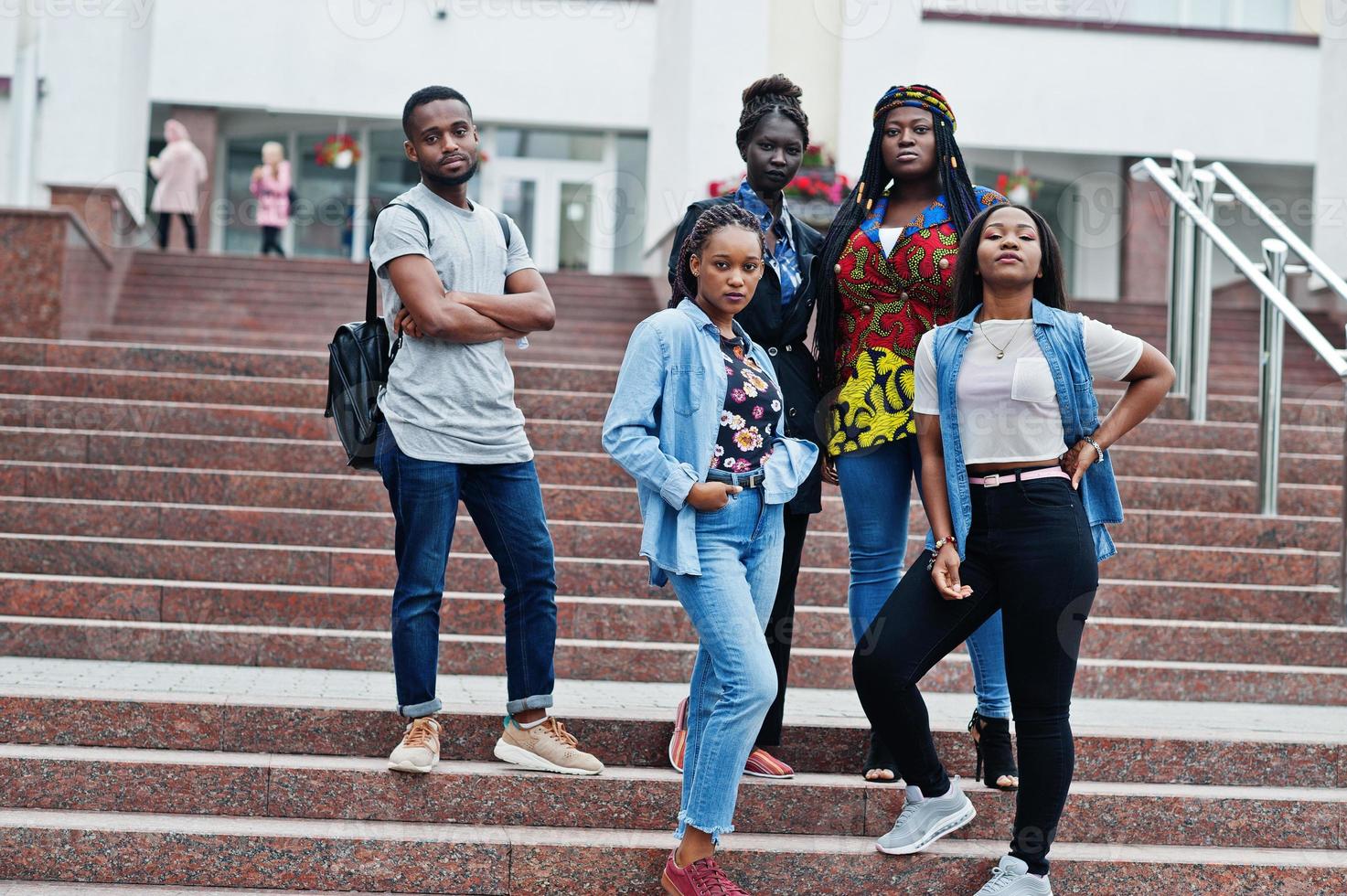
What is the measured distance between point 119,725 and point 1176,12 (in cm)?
1968

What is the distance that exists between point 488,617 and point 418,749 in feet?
5.44

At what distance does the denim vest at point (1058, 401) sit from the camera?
3785 mm

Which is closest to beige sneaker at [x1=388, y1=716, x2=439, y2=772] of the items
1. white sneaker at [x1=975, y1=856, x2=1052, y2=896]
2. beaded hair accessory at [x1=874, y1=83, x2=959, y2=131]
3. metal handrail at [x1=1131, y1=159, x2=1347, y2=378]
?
white sneaker at [x1=975, y1=856, x2=1052, y2=896]

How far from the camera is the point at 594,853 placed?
4090 millimetres

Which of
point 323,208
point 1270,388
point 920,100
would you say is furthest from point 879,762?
point 323,208

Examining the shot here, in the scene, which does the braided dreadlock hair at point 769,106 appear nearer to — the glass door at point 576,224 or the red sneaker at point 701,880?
the red sneaker at point 701,880

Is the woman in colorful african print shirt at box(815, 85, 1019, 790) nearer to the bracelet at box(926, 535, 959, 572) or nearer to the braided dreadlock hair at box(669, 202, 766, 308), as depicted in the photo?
the bracelet at box(926, 535, 959, 572)

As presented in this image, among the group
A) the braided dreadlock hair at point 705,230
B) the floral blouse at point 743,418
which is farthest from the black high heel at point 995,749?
the braided dreadlock hair at point 705,230

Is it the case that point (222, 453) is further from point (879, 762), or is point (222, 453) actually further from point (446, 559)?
point (879, 762)

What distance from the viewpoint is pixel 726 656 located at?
12.2 ft

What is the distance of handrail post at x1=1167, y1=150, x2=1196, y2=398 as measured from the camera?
826 cm

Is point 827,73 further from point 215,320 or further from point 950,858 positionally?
point 950,858

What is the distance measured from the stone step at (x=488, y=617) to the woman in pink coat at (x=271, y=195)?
12.9 metres

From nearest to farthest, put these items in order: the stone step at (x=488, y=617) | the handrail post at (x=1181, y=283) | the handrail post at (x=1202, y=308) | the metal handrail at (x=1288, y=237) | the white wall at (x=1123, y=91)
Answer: the stone step at (x=488, y=617), the metal handrail at (x=1288, y=237), the handrail post at (x=1202, y=308), the handrail post at (x=1181, y=283), the white wall at (x=1123, y=91)
